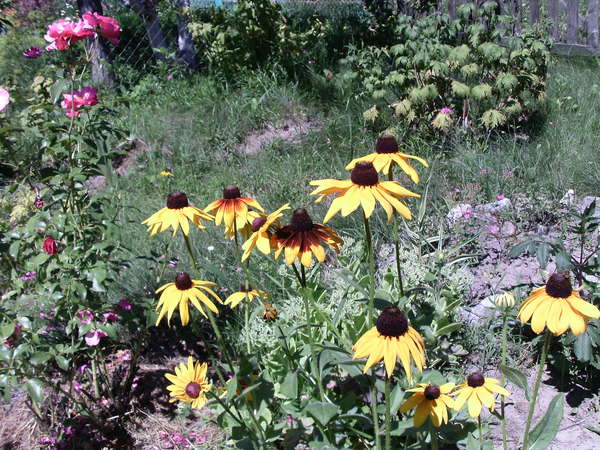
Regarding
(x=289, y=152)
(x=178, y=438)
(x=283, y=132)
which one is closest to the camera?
(x=178, y=438)

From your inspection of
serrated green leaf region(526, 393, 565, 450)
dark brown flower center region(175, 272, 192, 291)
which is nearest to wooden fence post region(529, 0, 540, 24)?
serrated green leaf region(526, 393, 565, 450)

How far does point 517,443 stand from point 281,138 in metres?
3.23

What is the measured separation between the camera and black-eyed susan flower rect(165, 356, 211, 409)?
1.79 m

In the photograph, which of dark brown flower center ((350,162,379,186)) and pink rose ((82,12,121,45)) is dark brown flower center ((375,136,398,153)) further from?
pink rose ((82,12,121,45))

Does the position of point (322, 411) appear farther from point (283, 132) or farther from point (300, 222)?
point (283, 132)

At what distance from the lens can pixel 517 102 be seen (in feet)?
Answer: 13.2

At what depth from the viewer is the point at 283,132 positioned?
505cm

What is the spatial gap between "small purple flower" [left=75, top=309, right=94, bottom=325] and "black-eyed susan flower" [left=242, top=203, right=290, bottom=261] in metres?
0.90

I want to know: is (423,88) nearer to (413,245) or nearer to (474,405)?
(413,245)

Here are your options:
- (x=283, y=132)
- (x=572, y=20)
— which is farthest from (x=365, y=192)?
(x=572, y=20)

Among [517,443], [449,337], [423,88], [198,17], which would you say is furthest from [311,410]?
[198,17]

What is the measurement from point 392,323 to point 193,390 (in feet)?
2.61

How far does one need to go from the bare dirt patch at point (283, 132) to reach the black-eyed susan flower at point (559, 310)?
355 centimetres

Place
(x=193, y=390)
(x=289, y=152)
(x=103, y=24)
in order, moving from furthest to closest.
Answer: (x=289, y=152), (x=103, y=24), (x=193, y=390)
